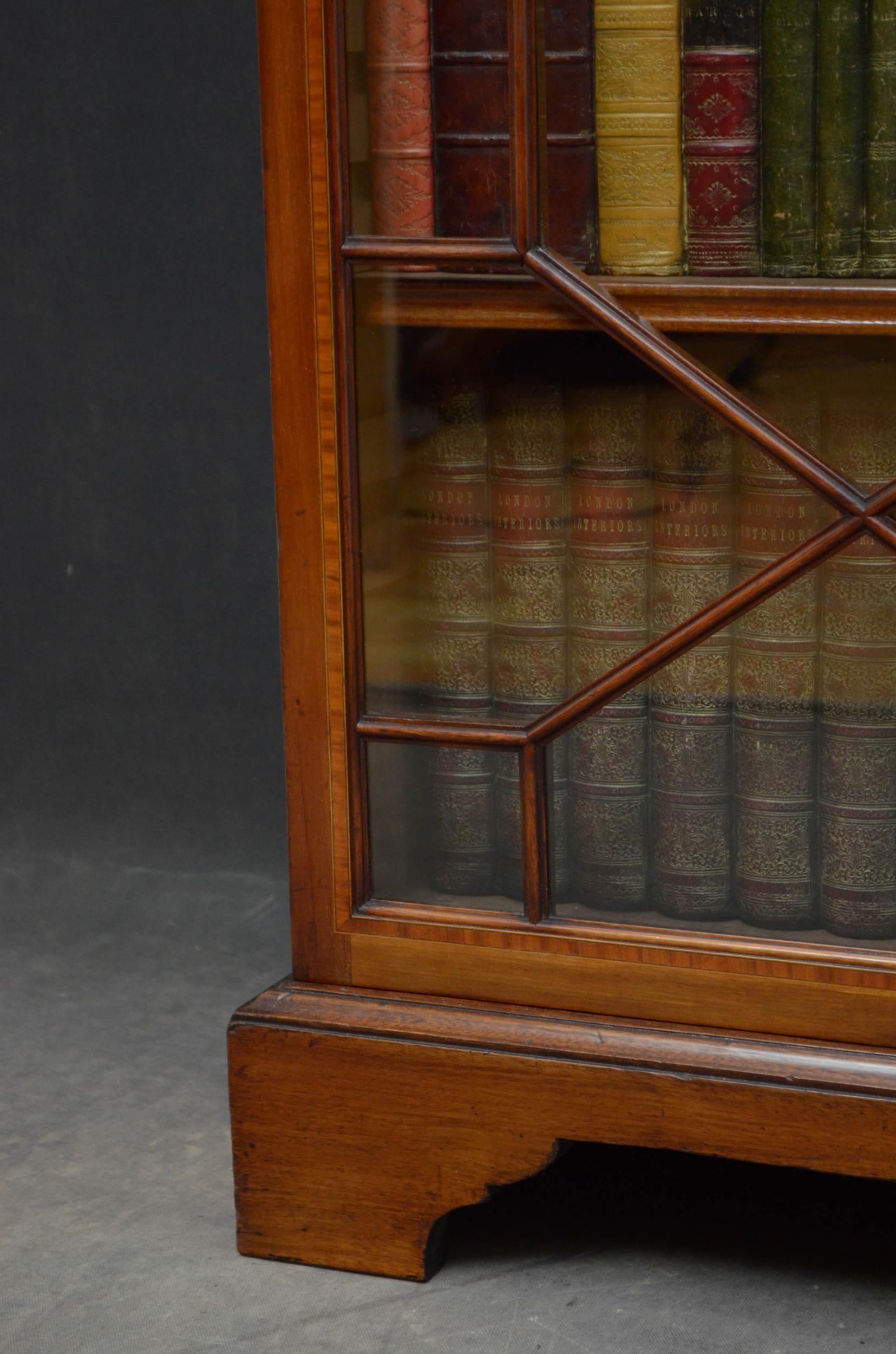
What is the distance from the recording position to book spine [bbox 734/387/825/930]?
4.09 feet

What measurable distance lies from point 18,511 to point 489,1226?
1021 mm

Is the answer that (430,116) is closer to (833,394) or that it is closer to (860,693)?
(833,394)

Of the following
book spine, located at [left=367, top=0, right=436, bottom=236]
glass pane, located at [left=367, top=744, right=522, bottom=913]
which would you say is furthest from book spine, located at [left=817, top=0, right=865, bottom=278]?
glass pane, located at [left=367, top=744, right=522, bottom=913]

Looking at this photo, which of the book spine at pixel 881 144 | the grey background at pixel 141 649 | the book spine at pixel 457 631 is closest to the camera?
the book spine at pixel 881 144

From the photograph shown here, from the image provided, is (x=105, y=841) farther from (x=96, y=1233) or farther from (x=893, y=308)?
(x=893, y=308)

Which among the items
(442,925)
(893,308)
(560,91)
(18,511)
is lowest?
(442,925)

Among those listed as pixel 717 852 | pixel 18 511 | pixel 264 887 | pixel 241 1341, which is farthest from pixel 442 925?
pixel 18 511

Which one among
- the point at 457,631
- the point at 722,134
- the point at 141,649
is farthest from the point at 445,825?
the point at 141,649

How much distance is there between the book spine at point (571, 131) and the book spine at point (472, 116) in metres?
0.03

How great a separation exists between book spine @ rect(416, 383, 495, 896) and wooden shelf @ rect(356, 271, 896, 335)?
71 mm

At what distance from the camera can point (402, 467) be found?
1.32m

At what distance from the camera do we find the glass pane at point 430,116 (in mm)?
1247

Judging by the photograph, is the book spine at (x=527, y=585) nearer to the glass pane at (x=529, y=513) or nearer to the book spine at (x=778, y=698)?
the glass pane at (x=529, y=513)

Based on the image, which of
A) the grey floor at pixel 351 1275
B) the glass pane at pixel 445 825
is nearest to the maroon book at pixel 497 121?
the glass pane at pixel 445 825
